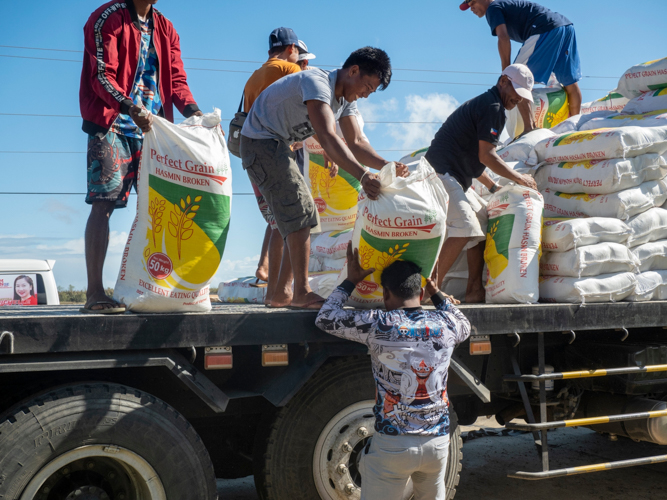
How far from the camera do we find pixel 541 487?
425 centimetres

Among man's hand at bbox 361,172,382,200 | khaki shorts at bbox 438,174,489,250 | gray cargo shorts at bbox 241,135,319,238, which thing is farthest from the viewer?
khaki shorts at bbox 438,174,489,250

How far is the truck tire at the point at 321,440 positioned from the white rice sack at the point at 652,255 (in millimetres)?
2202

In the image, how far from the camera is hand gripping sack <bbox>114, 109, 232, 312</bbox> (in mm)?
2568

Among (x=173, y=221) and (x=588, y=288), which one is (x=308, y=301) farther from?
(x=588, y=288)

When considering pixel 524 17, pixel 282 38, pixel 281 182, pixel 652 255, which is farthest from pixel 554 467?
pixel 524 17

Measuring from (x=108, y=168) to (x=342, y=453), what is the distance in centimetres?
176

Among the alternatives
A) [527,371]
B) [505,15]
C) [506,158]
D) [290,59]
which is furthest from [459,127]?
[505,15]

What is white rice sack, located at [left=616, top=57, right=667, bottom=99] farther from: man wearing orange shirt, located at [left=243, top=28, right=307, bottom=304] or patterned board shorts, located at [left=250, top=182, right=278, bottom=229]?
patterned board shorts, located at [left=250, top=182, right=278, bottom=229]

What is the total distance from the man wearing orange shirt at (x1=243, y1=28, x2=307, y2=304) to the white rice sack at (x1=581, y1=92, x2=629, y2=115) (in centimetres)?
332

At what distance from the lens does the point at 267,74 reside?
410 cm

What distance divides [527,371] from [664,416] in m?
0.95

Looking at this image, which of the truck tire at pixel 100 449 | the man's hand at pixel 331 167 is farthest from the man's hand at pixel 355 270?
the man's hand at pixel 331 167

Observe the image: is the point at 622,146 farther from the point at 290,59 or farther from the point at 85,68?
the point at 85,68

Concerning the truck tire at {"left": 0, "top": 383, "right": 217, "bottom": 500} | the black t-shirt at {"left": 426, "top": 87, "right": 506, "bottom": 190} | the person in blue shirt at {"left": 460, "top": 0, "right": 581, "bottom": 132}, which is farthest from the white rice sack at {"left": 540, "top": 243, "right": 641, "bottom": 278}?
the person in blue shirt at {"left": 460, "top": 0, "right": 581, "bottom": 132}
